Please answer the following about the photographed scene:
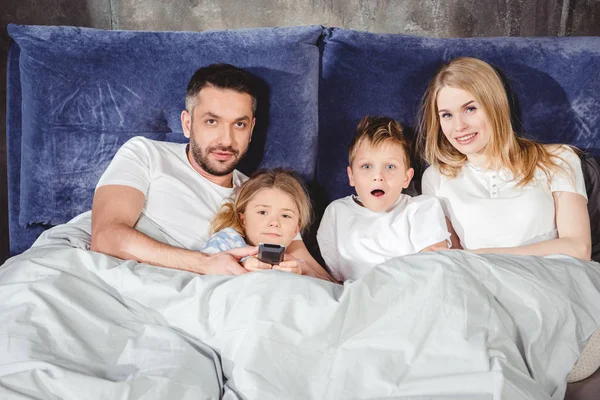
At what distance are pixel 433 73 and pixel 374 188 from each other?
1.57 ft

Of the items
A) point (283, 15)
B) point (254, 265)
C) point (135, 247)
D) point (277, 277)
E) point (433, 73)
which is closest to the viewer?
point (277, 277)

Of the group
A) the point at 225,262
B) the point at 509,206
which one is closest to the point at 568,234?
the point at 509,206

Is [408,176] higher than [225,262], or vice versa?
[408,176]

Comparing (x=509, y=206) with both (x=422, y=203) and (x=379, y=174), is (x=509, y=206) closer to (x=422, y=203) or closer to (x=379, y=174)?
(x=422, y=203)

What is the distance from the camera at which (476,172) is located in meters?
2.00

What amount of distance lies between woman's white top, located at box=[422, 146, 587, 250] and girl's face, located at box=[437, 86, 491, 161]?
0.38ft

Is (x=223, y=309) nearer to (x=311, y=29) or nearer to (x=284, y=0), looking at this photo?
(x=311, y=29)

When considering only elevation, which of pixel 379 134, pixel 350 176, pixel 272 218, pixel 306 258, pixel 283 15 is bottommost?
pixel 306 258

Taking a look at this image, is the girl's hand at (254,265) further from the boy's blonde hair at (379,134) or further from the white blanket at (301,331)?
the boy's blonde hair at (379,134)

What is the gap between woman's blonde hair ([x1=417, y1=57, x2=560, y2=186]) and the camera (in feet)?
6.33

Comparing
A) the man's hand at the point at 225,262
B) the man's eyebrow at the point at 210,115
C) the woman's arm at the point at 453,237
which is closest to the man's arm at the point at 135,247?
the man's hand at the point at 225,262

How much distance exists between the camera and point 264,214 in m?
1.89

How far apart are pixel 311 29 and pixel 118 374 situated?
1307 millimetres

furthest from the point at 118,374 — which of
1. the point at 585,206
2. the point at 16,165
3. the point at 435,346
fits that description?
the point at 585,206
